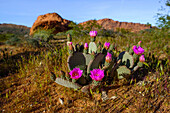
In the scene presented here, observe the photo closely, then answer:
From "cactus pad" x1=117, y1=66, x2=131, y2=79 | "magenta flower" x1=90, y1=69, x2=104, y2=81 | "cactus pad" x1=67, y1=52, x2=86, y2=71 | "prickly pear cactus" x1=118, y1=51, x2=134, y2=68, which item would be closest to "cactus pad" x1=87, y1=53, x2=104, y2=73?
"cactus pad" x1=67, y1=52, x2=86, y2=71

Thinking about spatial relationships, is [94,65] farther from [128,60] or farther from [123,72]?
[128,60]

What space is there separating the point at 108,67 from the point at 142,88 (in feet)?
2.40

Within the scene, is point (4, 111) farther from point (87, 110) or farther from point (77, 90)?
point (87, 110)

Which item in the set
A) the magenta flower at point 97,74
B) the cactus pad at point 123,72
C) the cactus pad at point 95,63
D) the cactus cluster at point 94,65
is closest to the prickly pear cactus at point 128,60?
the cactus cluster at point 94,65

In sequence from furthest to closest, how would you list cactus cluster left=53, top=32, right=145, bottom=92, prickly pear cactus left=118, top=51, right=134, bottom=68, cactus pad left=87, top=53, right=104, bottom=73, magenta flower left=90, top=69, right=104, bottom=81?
prickly pear cactus left=118, top=51, right=134, bottom=68 → cactus pad left=87, top=53, right=104, bottom=73 → cactus cluster left=53, top=32, right=145, bottom=92 → magenta flower left=90, top=69, right=104, bottom=81

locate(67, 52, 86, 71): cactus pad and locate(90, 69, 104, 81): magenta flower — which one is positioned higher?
locate(67, 52, 86, 71): cactus pad

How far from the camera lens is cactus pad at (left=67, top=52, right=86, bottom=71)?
2.16 metres

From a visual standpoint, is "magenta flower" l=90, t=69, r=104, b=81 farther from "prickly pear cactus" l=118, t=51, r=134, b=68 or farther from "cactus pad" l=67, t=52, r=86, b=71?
"prickly pear cactus" l=118, t=51, r=134, b=68

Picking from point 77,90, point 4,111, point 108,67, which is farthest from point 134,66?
point 4,111

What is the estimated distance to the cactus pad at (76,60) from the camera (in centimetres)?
216

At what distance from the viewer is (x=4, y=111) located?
79.5 inches

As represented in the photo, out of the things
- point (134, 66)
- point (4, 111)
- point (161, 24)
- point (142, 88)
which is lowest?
point (4, 111)

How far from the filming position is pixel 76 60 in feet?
7.44

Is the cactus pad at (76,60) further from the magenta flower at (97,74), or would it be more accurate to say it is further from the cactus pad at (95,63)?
the magenta flower at (97,74)
